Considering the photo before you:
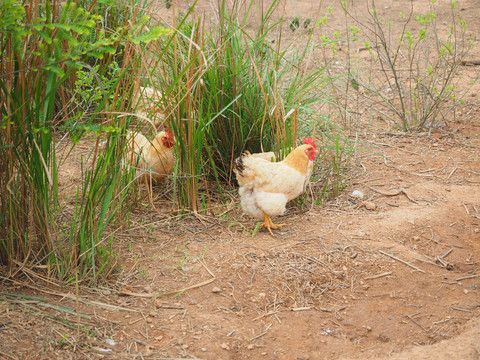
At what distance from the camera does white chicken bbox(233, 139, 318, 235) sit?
335 centimetres

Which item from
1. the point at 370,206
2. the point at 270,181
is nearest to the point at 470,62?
the point at 370,206

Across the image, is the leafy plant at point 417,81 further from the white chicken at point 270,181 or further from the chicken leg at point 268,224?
the chicken leg at point 268,224

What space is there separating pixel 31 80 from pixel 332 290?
1.86 meters

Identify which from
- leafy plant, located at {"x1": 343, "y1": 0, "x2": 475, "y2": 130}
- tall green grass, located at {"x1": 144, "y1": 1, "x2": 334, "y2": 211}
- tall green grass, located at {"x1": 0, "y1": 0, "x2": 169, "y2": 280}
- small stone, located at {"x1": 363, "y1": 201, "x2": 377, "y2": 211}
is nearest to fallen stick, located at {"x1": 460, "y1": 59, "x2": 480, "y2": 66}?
leafy plant, located at {"x1": 343, "y1": 0, "x2": 475, "y2": 130}

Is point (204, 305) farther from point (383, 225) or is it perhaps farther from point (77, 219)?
point (383, 225)

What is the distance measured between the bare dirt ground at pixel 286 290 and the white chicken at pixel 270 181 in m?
0.17

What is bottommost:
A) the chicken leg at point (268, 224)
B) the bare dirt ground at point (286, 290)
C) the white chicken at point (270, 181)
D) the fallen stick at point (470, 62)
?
the bare dirt ground at point (286, 290)

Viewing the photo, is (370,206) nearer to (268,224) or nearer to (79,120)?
(268,224)

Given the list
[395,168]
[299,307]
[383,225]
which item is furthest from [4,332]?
[395,168]

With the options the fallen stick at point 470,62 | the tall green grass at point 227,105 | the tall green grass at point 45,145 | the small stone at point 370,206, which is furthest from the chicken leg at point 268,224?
the fallen stick at point 470,62

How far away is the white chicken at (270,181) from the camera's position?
3350 mm

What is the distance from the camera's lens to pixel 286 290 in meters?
2.94

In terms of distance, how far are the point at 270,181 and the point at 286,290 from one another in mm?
727

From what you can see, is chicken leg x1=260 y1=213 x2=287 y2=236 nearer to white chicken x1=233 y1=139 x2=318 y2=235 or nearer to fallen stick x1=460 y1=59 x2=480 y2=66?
white chicken x1=233 y1=139 x2=318 y2=235
